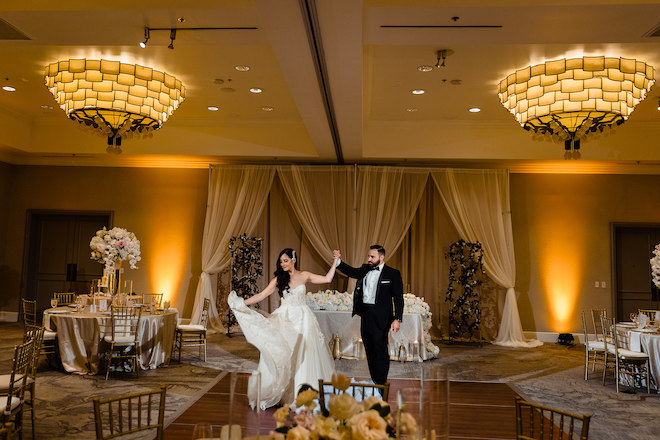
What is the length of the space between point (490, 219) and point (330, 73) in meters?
6.40

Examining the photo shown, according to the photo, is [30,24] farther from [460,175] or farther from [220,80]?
[460,175]

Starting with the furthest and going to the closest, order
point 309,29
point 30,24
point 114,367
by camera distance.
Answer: point 114,367
point 30,24
point 309,29

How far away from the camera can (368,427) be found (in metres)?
1.53

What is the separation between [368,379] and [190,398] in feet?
6.86

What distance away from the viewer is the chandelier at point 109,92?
7.83 metres

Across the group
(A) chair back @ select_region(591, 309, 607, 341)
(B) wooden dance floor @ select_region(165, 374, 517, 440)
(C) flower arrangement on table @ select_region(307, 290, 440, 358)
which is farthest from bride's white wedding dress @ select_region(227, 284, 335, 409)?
(A) chair back @ select_region(591, 309, 607, 341)

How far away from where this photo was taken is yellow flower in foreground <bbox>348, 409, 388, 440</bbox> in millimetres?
1498

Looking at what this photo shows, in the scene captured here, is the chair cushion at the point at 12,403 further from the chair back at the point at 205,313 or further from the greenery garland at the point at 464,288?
the greenery garland at the point at 464,288

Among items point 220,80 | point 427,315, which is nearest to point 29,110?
point 220,80

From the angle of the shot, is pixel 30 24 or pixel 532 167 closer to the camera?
pixel 30 24

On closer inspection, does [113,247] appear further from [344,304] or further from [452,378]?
[452,378]

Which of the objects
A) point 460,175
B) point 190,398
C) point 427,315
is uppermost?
point 460,175

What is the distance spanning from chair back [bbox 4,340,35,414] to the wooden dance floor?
1.27 m

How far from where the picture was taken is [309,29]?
5.08 metres
